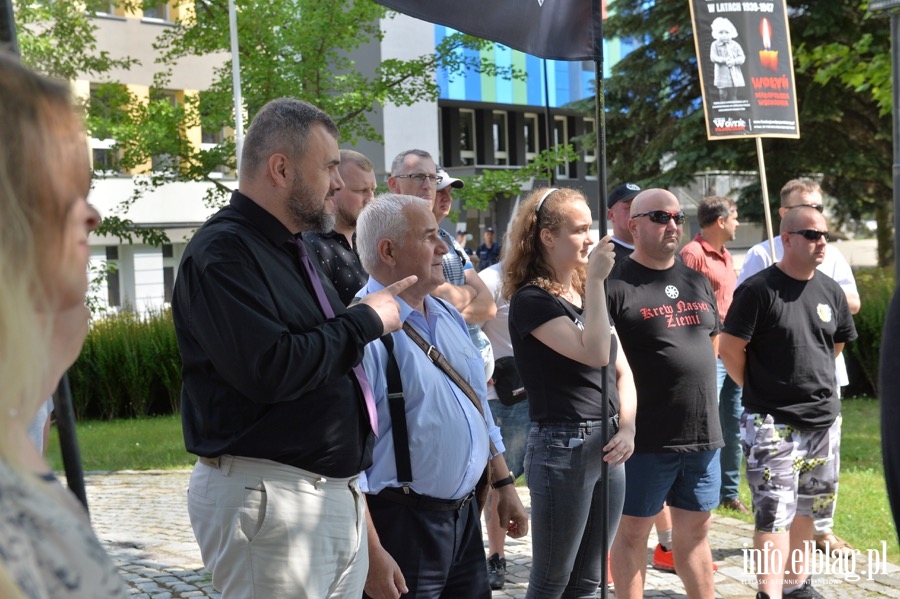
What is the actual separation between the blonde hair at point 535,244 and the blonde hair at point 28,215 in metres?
3.41

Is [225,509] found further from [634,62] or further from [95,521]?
[634,62]

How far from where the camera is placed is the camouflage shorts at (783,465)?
5.58m

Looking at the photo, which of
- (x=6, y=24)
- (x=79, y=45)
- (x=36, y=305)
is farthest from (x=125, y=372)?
(x=36, y=305)

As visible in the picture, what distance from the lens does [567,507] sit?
4461 millimetres

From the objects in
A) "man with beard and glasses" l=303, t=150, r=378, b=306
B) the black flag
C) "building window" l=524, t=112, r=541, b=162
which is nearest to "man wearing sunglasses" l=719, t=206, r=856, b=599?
the black flag

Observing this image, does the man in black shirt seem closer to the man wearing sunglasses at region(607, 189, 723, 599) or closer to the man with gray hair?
the man wearing sunglasses at region(607, 189, 723, 599)

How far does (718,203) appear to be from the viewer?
341 inches

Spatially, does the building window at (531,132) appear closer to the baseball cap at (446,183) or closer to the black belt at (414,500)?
the baseball cap at (446,183)

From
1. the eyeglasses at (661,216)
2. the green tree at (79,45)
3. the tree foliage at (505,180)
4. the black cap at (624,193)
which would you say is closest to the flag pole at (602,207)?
the eyeglasses at (661,216)

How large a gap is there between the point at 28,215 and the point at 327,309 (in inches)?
78.3

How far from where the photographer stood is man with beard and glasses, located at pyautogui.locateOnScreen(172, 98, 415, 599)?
3.00 m

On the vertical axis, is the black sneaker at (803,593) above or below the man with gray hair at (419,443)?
below

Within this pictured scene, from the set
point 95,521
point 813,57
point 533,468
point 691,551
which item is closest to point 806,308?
point 691,551

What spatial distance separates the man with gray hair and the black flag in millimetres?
746
